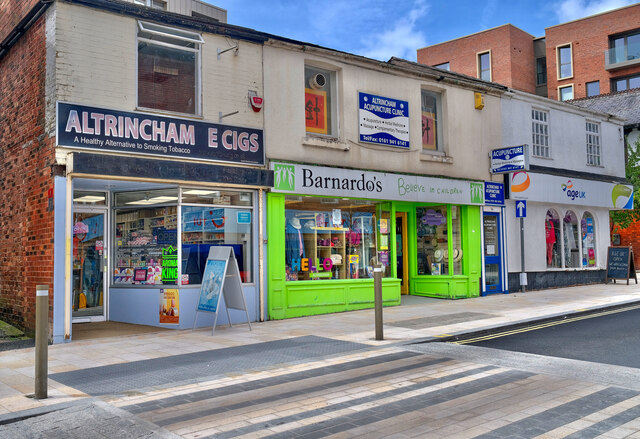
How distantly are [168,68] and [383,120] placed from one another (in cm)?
558

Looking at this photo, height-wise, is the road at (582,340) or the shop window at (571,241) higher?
the shop window at (571,241)

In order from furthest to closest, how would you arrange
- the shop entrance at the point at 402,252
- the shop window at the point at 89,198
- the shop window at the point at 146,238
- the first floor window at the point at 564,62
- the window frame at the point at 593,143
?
the first floor window at the point at 564,62 → the window frame at the point at 593,143 → the shop entrance at the point at 402,252 → the shop window at the point at 89,198 → the shop window at the point at 146,238

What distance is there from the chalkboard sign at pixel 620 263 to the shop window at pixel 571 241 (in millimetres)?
1129

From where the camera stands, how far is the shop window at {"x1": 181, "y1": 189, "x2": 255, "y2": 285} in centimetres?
1110

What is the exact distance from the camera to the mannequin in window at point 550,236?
18594 mm

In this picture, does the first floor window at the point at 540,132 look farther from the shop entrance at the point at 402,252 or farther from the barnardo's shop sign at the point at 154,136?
the barnardo's shop sign at the point at 154,136

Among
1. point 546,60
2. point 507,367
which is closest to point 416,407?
point 507,367

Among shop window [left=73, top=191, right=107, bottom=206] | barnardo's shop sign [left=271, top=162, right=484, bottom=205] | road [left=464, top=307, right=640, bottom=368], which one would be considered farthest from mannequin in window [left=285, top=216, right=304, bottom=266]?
road [left=464, top=307, right=640, bottom=368]

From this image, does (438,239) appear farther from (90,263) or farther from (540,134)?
(90,263)

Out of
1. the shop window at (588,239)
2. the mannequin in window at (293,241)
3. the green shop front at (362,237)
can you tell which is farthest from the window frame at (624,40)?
the mannequin in window at (293,241)

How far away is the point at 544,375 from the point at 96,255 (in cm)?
916

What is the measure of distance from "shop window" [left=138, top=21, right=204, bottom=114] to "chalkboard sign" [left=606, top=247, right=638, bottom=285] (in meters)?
15.6

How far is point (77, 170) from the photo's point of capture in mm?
9352

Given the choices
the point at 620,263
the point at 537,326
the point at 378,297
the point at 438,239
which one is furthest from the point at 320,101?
the point at 620,263
